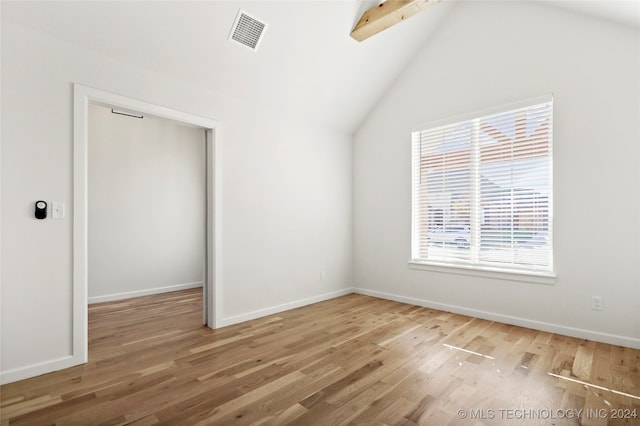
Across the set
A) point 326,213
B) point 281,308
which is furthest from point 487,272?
point 281,308

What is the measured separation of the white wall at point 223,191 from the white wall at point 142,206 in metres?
1.08

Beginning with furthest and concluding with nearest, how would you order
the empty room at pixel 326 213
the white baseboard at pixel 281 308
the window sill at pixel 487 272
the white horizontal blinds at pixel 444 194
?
the white horizontal blinds at pixel 444 194, the white baseboard at pixel 281 308, the window sill at pixel 487 272, the empty room at pixel 326 213

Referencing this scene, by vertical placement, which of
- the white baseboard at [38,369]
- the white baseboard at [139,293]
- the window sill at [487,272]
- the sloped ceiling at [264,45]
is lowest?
the white baseboard at [139,293]

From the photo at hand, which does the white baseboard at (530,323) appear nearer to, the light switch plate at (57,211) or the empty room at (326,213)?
the empty room at (326,213)

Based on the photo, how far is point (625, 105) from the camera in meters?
2.99

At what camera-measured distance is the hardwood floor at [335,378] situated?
1.95 metres

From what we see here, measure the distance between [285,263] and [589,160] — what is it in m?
3.53

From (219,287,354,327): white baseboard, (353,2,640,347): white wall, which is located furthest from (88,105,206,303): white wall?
(353,2,640,347): white wall

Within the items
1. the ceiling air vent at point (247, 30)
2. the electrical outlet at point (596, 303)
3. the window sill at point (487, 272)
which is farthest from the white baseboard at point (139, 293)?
the electrical outlet at point (596, 303)

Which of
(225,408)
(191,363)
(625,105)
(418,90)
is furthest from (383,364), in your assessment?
(418,90)

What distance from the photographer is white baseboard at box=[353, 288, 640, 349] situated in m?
2.99

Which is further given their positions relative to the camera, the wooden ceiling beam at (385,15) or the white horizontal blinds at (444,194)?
the white horizontal blinds at (444,194)

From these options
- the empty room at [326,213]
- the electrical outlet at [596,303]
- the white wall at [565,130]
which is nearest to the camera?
the empty room at [326,213]

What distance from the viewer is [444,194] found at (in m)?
4.30
